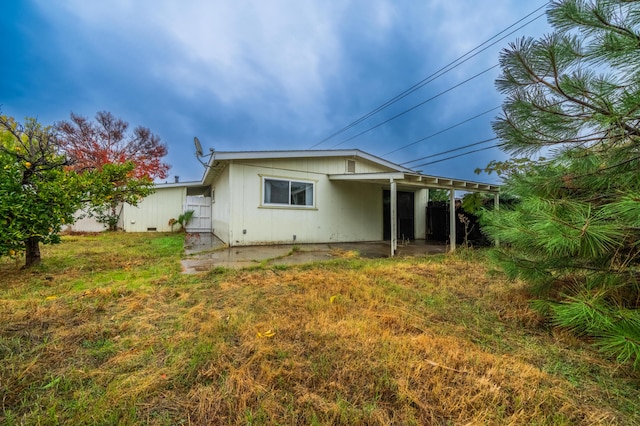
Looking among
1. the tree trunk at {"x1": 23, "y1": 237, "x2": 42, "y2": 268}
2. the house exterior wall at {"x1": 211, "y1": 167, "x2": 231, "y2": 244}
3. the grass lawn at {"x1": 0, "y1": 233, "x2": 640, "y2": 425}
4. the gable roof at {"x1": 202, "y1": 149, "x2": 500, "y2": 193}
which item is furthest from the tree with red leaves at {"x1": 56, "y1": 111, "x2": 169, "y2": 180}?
the grass lawn at {"x1": 0, "y1": 233, "x2": 640, "y2": 425}

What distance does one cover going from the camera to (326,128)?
25.0 metres

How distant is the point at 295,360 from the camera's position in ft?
6.28

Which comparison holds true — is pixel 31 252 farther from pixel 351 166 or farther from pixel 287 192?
pixel 351 166

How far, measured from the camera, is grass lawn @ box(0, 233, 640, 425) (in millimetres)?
1438

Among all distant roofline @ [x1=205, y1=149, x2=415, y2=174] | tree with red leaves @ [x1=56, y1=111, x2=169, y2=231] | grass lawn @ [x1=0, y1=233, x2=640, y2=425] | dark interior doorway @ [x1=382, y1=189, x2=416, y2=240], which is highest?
tree with red leaves @ [x1=56, y1=111, x2=169, y2=231]

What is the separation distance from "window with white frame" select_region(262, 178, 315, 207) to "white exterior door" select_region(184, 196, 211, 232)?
267 inches

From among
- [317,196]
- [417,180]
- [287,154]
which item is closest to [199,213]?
[317,196]

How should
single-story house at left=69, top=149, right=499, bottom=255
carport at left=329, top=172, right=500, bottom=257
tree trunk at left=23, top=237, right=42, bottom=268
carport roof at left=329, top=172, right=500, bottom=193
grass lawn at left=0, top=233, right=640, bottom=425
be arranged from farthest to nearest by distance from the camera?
1. single-story house at left=69, top=149, right=499, bottom=255
2. carport roof at left=329, top=172, right=500, bottom=193
3. carport at left=329, top=172, right=500, bottom=257
4. tree trunk at left=23, top=237, right=42, bottom=268
5. grass lawn at left=0, top=233, right=640, bottom=425

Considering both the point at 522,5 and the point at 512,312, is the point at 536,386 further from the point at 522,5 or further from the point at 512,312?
the point at 522,5

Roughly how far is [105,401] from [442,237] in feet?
39.4

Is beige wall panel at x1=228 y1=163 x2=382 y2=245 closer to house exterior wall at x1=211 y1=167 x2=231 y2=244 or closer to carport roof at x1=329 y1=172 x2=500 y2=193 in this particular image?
house exterior wall at x1=211 y1=167 x2=231 y2=244

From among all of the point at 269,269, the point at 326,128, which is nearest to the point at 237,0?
the point at 269,269

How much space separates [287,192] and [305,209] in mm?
862

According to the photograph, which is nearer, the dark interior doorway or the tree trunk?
the tree trunk
